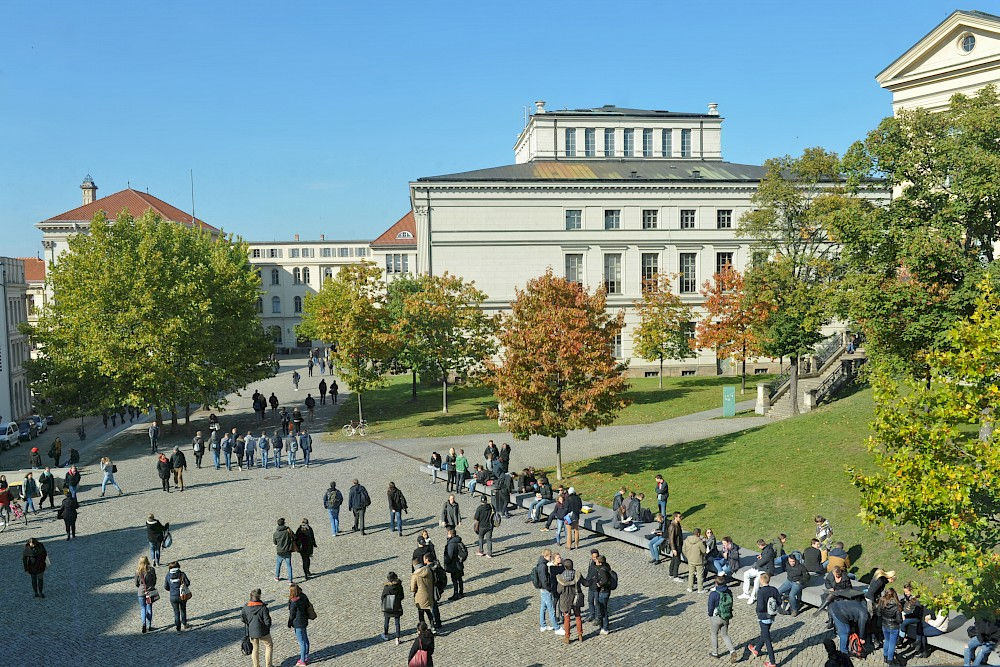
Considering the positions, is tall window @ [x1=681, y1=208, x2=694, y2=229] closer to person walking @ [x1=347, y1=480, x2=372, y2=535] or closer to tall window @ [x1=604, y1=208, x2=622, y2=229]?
tall window @ [x1=604, y1=208, x2=622, y2=229]

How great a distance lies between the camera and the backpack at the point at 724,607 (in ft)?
43.4

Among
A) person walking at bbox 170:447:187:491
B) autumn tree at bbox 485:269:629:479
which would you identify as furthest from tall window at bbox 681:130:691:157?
person walking at bbox 170:447:187:491

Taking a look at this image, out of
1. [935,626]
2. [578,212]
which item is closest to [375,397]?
[578,212]

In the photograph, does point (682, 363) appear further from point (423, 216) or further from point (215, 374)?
point (215, 374)

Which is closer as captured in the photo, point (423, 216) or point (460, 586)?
point (460, 586)

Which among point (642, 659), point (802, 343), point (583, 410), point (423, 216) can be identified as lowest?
point (642, 659)

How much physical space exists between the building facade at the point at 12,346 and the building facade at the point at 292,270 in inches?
2172

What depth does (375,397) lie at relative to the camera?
52.1m

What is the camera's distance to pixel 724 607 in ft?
43.4

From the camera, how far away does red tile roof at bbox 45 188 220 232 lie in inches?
3430

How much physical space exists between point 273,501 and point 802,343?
23.3m

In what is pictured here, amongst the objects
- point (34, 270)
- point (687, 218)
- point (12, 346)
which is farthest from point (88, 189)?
point (687, 218)

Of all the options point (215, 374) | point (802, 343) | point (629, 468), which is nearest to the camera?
point (629, 468)

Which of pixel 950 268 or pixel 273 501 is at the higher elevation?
pixel 950 268
